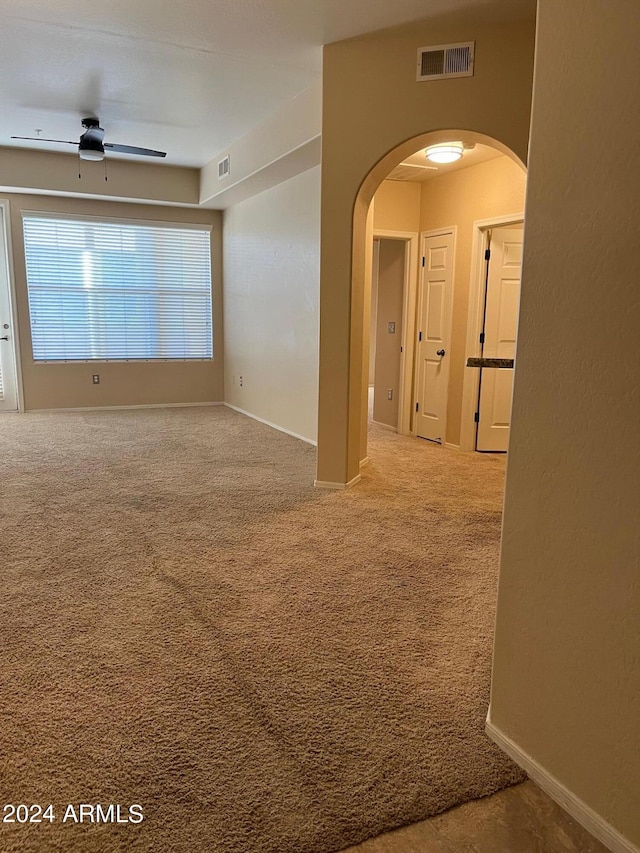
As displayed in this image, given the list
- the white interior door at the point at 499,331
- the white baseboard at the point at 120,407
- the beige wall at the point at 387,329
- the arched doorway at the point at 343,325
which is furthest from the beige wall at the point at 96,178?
the white interior door at the point at 499,331

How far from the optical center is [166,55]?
406 centimetres

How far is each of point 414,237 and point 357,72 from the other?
2439 mm

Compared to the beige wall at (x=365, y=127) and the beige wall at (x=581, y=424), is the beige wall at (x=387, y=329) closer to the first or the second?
the beige wall at (x=365, y=127)

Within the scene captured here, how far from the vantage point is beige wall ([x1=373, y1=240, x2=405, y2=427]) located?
21.2 ft

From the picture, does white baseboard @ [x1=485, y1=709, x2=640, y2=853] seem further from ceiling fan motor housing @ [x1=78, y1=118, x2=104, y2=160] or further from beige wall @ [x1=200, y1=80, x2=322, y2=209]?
ceiling fan motor housing @ [x1=78, y1=118, x2=104, y2=160]

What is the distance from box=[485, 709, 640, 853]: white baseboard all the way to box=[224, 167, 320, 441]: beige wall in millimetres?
4216

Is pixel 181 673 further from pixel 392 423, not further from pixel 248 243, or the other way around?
pixel 248 243

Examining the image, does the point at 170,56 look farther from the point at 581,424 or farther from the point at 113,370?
the point at 113,370

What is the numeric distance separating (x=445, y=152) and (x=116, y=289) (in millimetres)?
4723

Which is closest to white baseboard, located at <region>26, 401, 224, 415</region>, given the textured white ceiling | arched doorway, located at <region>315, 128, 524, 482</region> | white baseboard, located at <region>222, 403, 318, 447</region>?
white baseboard, located at <region>222, 403, 318, 447</region>

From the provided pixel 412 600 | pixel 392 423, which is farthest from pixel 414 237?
pixel 412 600

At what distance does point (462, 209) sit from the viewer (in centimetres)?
557

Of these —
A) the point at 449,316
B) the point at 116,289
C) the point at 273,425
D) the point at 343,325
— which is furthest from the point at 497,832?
the point at 116,289

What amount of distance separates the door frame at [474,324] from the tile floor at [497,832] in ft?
14.1
